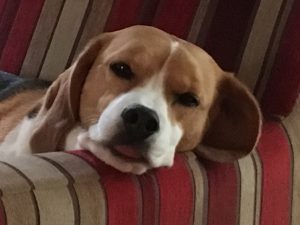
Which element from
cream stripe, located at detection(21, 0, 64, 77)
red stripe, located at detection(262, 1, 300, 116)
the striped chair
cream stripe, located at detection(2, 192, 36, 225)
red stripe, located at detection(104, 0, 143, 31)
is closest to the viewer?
cream stripe, located at detection(2, 192, 36, 225)

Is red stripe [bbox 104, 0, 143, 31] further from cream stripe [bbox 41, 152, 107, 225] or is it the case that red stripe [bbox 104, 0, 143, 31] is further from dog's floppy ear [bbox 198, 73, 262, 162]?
cream stripe [bbox 41, 152, 107, 225]

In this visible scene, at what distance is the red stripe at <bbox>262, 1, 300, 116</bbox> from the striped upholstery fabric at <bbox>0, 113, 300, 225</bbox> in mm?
42

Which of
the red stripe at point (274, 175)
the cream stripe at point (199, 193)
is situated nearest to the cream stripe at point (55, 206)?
the cream stripe at point (199, 193)

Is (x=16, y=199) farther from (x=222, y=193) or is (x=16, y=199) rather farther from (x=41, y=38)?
(x=41, y=38)

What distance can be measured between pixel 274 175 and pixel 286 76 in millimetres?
214

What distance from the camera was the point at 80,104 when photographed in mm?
1423

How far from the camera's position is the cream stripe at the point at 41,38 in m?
1.97

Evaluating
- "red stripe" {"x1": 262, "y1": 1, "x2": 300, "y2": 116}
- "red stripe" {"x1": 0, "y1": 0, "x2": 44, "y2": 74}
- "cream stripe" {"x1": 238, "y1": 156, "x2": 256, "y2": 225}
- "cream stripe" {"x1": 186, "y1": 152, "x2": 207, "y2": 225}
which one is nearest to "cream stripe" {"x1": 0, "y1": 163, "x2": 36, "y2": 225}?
"cream stripe" {"x1": 186, "y1": 152, "x2": 207, "y2": 225}

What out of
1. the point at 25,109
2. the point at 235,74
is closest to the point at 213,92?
the point at 235,74

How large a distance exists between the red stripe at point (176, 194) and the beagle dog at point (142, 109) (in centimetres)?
2

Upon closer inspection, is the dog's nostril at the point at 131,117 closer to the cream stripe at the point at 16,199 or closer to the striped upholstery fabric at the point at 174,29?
the cream stripe at the point at 16,199

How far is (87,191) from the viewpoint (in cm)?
114

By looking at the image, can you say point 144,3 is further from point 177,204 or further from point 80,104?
point 177,204

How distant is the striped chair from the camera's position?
3.67ft
